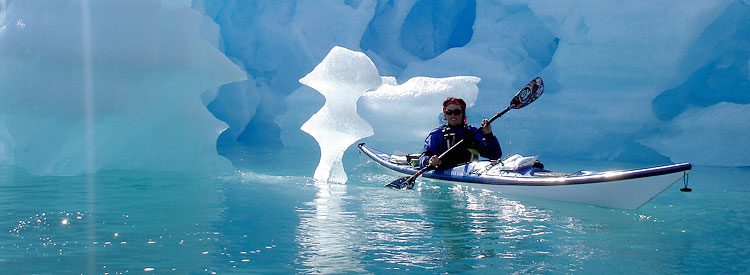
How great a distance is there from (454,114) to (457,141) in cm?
30

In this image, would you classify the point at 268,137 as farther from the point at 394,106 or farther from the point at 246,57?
the point at 394,106

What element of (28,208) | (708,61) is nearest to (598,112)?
(708,61)

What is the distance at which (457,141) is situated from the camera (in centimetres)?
811

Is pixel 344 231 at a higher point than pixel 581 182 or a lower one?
lower

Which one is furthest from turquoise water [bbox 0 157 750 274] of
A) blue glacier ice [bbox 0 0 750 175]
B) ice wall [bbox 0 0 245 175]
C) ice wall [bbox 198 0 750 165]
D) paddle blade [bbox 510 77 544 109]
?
ice wall [bbox 198 0 750 165]

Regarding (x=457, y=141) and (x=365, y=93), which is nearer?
(x=457, y=141)

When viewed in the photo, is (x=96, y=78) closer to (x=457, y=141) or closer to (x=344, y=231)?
(x=457, y=141)

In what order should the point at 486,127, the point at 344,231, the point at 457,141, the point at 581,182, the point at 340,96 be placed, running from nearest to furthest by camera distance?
the point at 344,231 < the point at 581,182 < the point at 486,127 < the point at 457,141 < the point at 340,96

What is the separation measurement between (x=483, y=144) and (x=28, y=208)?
4456 millimetres

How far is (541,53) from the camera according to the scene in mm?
15945

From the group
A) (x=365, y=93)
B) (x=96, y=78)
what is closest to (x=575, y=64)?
(x=365, y=93)

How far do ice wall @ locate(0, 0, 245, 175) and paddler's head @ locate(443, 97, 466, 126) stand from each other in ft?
8.88

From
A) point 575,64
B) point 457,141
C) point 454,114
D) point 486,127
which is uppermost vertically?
point 575,64

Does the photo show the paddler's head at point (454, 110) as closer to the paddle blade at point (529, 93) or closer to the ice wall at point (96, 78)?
the paddle blade at point (529, 93)
